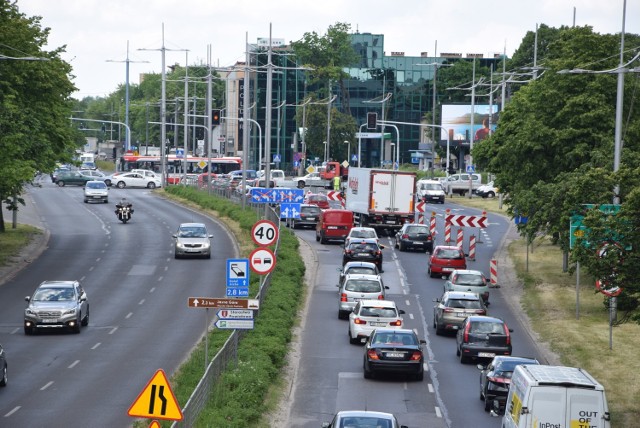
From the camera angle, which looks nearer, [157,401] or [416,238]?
[157,401]

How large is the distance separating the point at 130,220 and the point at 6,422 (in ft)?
171

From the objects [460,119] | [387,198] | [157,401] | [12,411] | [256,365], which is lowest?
[12,411]

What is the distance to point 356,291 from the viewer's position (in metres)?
40.4

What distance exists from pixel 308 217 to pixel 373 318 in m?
35.2

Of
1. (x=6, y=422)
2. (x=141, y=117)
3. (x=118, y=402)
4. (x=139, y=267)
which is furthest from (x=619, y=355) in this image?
(x=141, y=117)

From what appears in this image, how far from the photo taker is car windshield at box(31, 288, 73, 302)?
122 feet

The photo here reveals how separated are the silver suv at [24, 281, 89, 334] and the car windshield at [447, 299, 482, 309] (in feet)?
37.3

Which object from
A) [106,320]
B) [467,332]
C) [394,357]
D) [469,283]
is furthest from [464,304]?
[106,320]

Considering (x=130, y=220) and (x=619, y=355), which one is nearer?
(x=619, y=355)

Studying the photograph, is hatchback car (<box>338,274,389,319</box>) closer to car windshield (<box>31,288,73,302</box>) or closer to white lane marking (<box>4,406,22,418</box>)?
car windshield (<box>31,288,73,302</box>)

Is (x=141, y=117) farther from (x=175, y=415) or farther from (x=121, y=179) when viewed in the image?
(x=175, y=415)

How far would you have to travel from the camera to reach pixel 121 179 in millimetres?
112250

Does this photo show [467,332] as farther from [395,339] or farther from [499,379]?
[499,379]

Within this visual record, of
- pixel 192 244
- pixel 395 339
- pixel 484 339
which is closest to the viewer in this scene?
pixel 395 339
